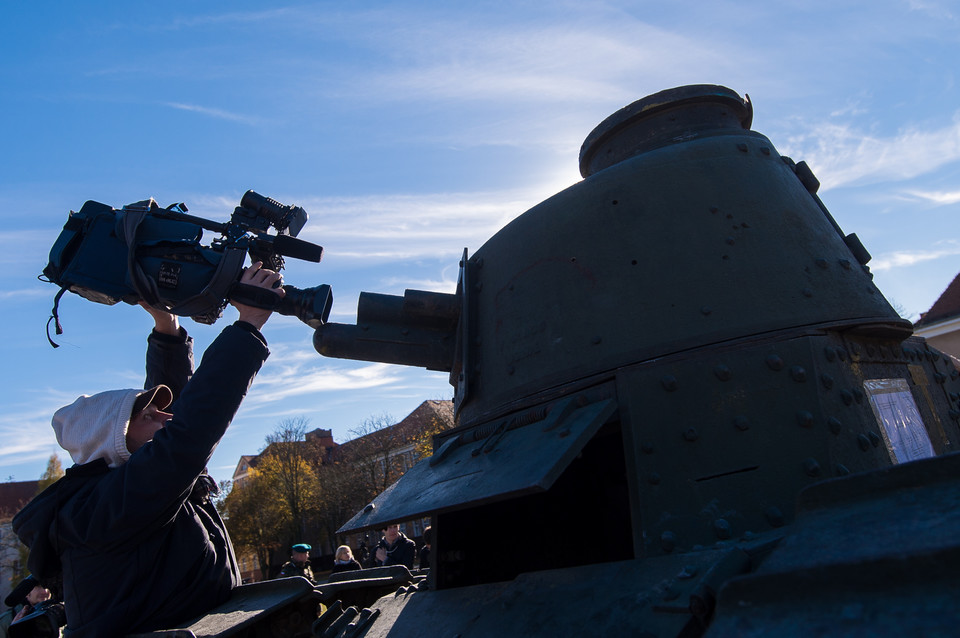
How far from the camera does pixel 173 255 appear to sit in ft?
10.6

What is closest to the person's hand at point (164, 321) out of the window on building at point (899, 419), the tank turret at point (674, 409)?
the tank turret at point (674, 409)

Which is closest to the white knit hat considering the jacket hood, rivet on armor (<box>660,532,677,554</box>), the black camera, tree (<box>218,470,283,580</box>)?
the jacket hood

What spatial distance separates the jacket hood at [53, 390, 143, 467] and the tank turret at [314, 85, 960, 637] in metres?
0.93

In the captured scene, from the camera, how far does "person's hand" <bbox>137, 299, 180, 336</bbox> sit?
3.42 metres

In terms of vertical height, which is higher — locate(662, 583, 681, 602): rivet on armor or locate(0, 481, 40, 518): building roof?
locate(0, 481, 40, 518): building roof

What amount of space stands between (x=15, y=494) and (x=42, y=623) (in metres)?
54.7

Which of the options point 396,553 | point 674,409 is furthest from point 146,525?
point 396,553

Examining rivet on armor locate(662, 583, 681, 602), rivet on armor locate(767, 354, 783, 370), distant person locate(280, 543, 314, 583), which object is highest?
rivet on armor locate(767, 354, 783, 370)

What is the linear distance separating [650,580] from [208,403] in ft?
5.21

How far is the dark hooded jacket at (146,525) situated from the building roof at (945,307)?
18.4 metres

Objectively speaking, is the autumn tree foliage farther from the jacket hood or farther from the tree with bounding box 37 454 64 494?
the jacket hood

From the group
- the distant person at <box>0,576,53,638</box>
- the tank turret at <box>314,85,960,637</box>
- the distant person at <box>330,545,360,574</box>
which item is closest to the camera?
the tank turret at <box>314,85,960,637</box>

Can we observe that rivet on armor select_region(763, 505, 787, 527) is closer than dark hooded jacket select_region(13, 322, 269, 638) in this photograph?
Yes

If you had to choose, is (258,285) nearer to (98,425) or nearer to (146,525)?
(98,425)
